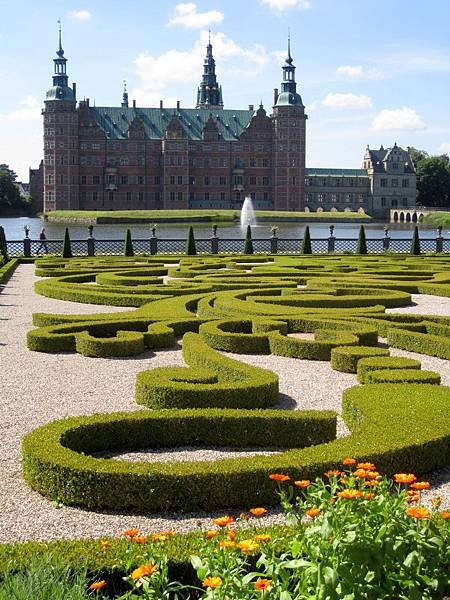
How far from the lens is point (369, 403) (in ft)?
20.3

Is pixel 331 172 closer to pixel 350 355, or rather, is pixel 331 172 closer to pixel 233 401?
pixel 350 355

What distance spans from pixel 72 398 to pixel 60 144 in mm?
88637

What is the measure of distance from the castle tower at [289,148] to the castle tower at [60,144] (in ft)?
77.1

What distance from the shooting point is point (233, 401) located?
21.8ft

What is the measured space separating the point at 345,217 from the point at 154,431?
7736cm

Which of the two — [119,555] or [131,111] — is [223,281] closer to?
[119,555]

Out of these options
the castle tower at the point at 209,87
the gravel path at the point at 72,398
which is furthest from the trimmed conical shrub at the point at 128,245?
the castle tower at the point at 209,87

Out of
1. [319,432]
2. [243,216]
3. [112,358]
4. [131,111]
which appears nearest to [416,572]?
[319,432]

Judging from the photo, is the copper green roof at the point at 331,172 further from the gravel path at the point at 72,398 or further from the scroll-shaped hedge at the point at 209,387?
the scroll-shaped hedge at the point at 209,387

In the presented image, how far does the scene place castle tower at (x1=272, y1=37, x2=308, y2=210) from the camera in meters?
94.4

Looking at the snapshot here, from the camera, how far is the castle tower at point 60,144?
91.5 metres

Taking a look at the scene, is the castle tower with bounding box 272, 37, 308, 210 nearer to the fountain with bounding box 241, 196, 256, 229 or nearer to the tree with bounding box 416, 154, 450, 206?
the fountain with bounding box 241, 196, 256, 229

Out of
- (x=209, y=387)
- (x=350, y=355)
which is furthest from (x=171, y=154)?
(x=209, y=387)

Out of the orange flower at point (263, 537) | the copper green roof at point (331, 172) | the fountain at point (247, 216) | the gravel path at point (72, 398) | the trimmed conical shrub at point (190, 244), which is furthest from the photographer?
the copper green roof at point (331, 172)
